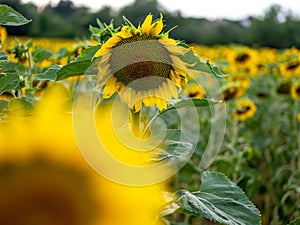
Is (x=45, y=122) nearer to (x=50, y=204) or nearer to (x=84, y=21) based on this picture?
(x=50, y=204)

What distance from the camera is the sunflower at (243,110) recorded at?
2.53m

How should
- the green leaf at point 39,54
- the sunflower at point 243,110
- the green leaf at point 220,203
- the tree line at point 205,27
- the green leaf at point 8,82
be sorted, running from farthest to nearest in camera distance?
the tree line at point 205,27, the sunflower at point 243,110, the green leaf at point 39,54, the green leaf at point 8,82, the green leaf at point 220,203

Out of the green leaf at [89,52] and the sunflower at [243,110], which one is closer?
the green leaf at [89,52]

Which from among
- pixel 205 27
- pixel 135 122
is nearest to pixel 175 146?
pixel 135 122

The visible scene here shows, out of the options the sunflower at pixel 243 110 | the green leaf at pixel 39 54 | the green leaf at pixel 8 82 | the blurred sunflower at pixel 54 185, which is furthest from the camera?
the sunflower at pixel 243 110

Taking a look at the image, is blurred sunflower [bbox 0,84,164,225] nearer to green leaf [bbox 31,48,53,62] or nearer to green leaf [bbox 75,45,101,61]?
green leaf [bbox 75,45,101,61]

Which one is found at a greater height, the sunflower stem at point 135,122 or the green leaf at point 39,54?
the green leaf at point 39,54

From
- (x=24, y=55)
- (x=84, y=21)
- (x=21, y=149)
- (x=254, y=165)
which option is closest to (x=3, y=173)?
(x=21, y=149)

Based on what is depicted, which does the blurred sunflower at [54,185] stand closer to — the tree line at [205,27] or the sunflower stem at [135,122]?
the sunflower stem at [135,122]

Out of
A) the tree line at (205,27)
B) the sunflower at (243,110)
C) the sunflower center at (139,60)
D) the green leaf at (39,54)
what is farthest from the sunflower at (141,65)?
the tree line at (205,27)

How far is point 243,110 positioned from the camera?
2561 mm

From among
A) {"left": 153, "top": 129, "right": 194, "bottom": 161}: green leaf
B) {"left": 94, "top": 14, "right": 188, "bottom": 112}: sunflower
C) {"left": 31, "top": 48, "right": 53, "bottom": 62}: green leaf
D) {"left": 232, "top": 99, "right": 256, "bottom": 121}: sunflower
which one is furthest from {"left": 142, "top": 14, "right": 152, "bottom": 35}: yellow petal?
{"left": 232, "top": 99, "right": 256, "bottom": 121}: sunflower

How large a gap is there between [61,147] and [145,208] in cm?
4

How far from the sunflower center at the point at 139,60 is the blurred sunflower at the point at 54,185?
0.28 meters
